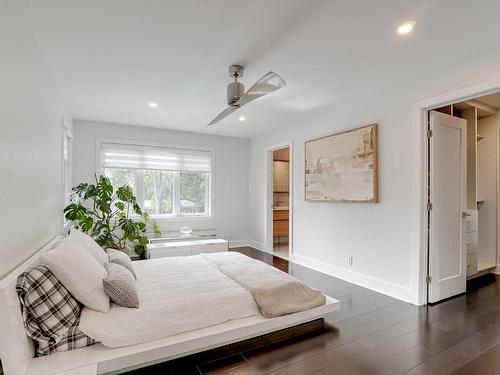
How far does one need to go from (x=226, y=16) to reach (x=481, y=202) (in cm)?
461

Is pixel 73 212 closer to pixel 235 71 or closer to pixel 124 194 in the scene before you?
pixel 124 194

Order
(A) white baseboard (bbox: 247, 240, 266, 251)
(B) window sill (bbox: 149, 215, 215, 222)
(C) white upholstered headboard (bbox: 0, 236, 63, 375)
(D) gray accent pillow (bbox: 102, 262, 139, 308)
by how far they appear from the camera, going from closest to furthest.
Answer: (C) white upholstered headboard (bbox: 0, 236, 63, 375) < (D) gray accent pillow (bbox: 102, 262, 139, 308) < (B) window sill (bbox: 149, 215, 215, 222) < (A) white baseboard (bbox: 247, 240, 266, 251)

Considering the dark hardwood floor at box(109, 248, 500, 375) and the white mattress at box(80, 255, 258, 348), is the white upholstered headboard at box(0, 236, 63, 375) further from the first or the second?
the dark hardwood floor at box(109, 248, 500, 375)

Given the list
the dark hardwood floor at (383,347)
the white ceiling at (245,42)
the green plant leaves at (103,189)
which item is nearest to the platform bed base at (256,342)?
the dark hardwood floor at (383,347)

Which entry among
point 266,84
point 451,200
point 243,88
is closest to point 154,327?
point 266,84

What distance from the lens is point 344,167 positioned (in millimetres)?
3770

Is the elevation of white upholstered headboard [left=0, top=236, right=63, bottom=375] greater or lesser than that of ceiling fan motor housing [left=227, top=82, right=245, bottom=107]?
lesser

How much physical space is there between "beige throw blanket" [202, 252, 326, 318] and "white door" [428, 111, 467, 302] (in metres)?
1.55

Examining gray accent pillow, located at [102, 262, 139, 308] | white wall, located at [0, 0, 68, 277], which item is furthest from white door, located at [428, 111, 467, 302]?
white wall, located at [0, 0, 68, 277]

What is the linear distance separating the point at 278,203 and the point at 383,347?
5000 mm

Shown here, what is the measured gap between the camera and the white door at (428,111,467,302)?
9.74ft

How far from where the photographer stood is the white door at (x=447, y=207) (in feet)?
9.74

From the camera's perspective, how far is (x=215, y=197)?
5965 millimetres

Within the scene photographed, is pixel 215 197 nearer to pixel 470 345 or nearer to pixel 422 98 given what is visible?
pixel 422 98
